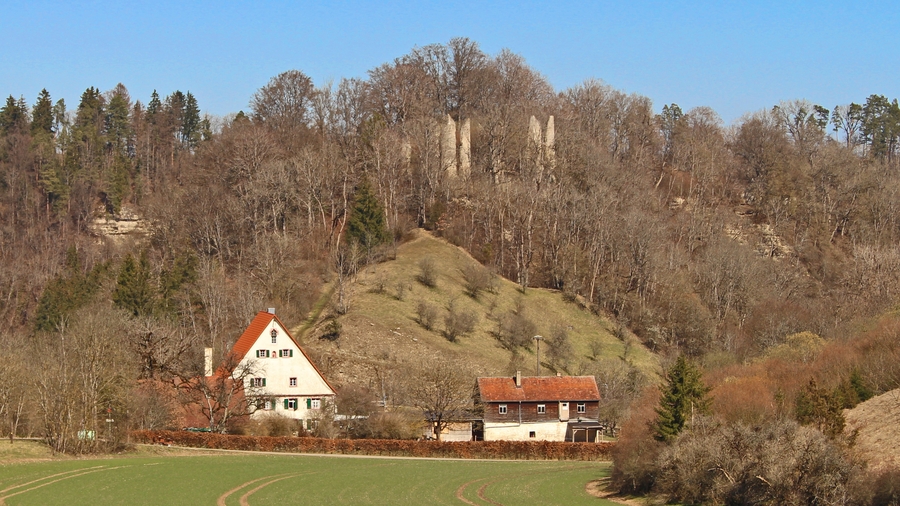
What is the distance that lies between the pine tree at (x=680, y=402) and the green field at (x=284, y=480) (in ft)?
12.4

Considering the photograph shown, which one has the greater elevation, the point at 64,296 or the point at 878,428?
the point at 64,296

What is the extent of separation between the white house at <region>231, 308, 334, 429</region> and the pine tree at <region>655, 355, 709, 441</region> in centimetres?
2829

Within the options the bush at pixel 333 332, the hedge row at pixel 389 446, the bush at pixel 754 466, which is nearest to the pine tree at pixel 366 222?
the bush at pixel 333 332

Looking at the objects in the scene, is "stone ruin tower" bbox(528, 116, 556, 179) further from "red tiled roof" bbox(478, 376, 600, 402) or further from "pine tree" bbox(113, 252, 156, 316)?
"pine tree" bbox(113, 252, 156, 316)

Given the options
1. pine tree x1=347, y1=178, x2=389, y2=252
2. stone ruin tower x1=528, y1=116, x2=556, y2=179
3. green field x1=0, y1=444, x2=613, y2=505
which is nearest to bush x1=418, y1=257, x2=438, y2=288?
pine tree x1=347, y1=178, x2=389, y2=252

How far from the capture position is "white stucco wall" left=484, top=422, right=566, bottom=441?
6328 cm

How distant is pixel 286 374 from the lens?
6462 centimetres

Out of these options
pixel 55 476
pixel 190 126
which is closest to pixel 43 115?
pixel 190 126

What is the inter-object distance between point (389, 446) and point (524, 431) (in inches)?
534

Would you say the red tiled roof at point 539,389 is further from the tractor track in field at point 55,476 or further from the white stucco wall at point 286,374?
the tractor track in field at point 55,476

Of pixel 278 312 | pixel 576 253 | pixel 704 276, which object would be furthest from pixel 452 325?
pixel 704 276

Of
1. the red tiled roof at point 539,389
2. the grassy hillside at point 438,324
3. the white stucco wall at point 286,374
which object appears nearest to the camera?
the red tiled roof at point 539,389

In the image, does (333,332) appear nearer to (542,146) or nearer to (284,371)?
(284,371)

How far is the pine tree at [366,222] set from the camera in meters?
83.9
